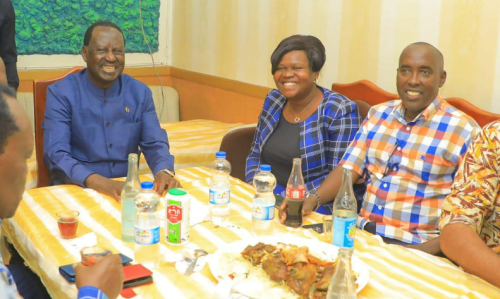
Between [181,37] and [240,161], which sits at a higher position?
[181,37]

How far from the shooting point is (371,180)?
2.53 metres

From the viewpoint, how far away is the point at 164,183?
7.91 feet

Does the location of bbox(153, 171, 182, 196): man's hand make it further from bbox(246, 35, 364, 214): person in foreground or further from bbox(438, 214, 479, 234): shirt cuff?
bbox(438, 214, 479, 234): shirt cuff

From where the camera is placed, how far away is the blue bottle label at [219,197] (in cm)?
203

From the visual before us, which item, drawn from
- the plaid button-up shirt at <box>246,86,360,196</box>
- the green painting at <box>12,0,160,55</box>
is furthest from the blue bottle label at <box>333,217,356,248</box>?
the green painting at <box>12,0,160,55</box>

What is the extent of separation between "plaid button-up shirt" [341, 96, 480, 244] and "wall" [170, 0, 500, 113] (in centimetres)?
57

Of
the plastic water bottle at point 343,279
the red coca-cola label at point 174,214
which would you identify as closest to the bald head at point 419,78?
the red coca-cola label at point 174,214

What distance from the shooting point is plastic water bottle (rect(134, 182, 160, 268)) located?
5.46 ft

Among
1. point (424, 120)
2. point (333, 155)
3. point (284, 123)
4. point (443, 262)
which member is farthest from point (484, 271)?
point (284, 123)

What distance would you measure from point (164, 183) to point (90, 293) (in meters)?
1.09

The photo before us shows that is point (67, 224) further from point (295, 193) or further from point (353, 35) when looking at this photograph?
point (353, 35)

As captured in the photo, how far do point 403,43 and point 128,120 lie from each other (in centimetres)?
156

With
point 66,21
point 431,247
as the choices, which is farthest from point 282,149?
point 66,21

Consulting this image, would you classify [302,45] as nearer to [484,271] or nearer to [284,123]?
[284,123]
